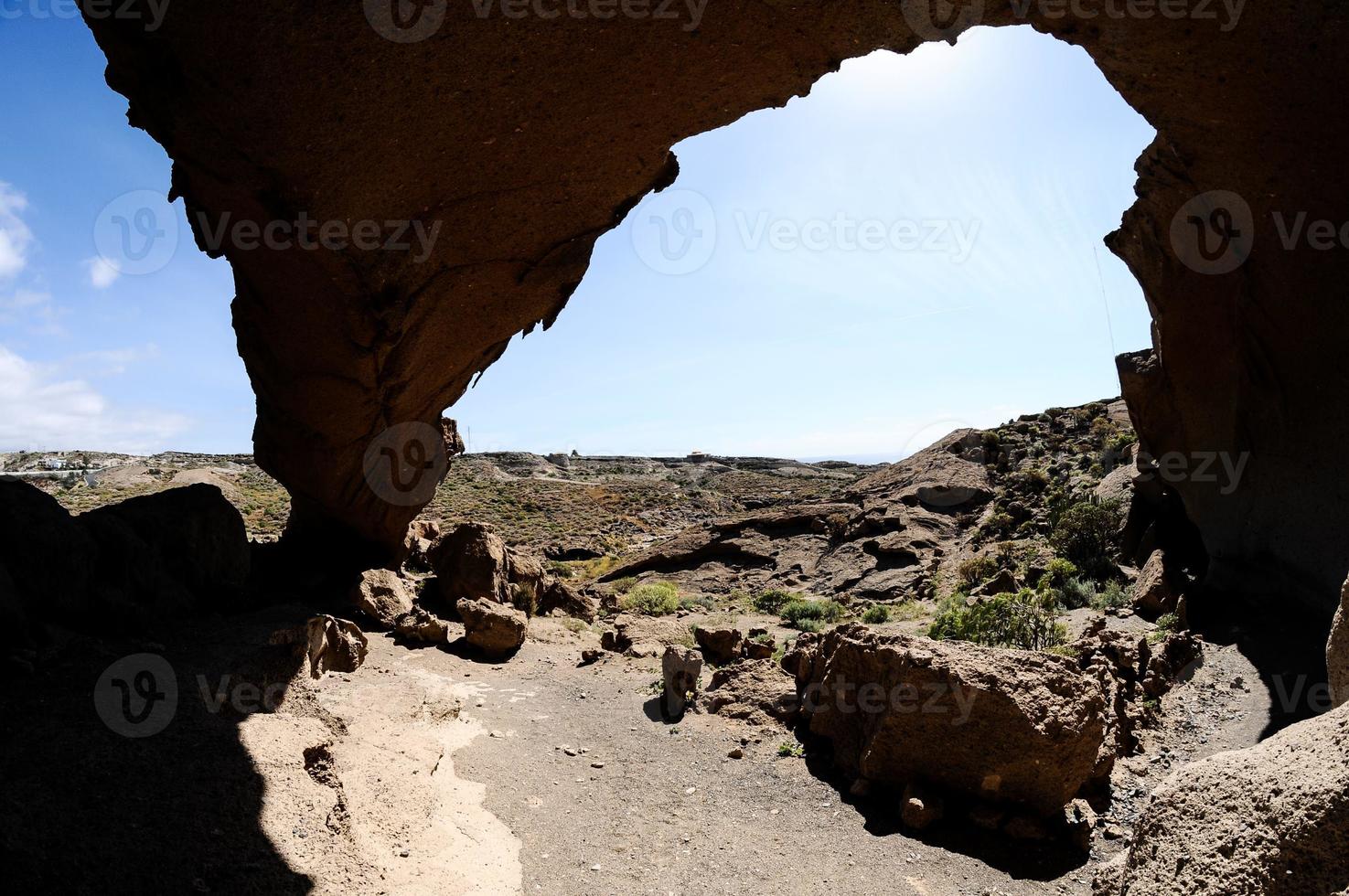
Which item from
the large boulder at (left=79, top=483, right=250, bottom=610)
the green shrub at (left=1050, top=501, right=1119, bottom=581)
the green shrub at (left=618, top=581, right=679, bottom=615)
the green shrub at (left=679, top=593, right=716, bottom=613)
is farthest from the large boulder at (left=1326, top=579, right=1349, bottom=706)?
the green shrub at (left=679, top=593, right=716, bottom=613)

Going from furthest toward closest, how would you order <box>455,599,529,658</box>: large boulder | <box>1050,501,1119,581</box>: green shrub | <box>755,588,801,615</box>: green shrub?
<box>755,588,801,615</box>: green shrub
<box>1050,501,1119,581</box>: green shrub
<box>455,599,529,658</box>: large boulder

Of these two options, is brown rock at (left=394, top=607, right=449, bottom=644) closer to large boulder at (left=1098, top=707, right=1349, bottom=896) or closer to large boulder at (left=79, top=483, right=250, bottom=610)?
large boulder at (left=79, top=483, right=250, bottom=610)

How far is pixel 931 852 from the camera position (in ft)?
18.3

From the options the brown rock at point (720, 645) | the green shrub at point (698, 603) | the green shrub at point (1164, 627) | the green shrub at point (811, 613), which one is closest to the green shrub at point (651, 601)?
the green shrub at point (698, 603)

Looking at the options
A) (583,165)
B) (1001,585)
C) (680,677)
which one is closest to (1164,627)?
(1001,585)

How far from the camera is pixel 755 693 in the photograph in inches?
342

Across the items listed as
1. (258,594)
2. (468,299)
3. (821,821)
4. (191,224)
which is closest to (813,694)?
(821,821)

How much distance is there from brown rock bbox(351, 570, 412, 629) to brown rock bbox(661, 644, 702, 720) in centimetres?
486

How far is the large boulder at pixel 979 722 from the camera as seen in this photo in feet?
18.9

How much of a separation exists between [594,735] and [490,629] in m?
3.29

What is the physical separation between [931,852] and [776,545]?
56.1 ft

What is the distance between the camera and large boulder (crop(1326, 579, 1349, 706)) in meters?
3.19

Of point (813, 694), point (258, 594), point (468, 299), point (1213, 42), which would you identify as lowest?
point (813, 694)

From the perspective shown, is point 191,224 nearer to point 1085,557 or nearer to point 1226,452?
point 1226,452
